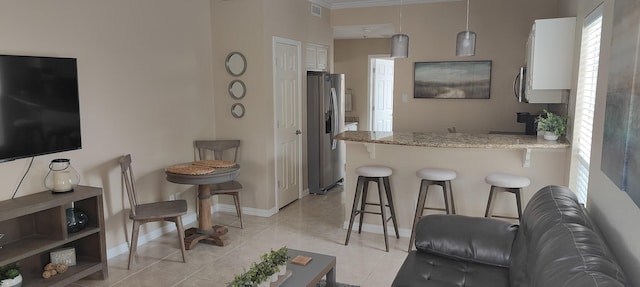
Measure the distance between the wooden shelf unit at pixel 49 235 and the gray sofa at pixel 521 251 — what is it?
2.26 m

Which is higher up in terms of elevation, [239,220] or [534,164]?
[534,164]

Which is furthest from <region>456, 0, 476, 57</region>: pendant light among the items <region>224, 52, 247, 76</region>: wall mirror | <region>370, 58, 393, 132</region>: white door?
<region>370, 58, 393, 132</region>: white door

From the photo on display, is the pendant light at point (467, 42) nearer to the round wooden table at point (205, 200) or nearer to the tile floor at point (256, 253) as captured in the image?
the tile floor at point (256, 253)

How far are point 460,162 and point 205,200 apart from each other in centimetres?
240

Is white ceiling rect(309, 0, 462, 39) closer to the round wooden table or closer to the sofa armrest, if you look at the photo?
the round wooden table

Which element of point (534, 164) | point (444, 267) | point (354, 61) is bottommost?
point (444, 267)

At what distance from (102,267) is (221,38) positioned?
2694mm

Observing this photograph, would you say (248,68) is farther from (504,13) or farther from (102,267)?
(504,13)

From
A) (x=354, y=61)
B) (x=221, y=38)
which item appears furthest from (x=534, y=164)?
(x=354, y=61)

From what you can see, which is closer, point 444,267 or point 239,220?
point 444,267

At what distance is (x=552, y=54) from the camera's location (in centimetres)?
373

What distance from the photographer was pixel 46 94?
3.15 metres

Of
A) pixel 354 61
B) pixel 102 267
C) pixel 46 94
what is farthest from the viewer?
pixel 354 61

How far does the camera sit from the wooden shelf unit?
290 cm
